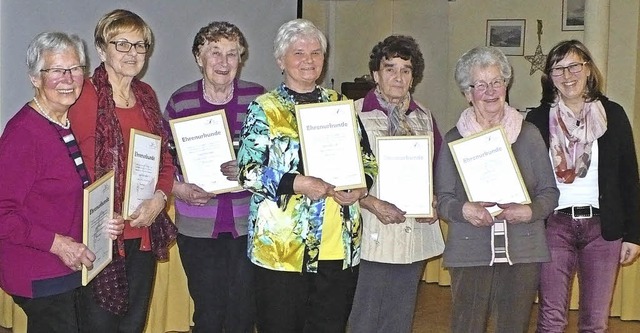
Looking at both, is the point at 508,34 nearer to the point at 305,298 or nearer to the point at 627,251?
the point at 627,251

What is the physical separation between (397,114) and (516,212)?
66 cm

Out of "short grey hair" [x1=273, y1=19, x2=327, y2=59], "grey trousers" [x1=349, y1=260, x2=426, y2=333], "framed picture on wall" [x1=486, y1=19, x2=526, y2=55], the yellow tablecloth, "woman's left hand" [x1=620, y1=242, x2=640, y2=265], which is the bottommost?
the yellow tablecloth

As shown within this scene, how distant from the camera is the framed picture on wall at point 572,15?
29.1ft

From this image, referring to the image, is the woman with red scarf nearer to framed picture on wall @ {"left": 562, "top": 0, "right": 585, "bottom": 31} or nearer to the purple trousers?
the purple trousers

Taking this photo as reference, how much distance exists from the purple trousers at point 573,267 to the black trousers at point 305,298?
879 millimetres

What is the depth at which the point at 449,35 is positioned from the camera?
31.8 feet

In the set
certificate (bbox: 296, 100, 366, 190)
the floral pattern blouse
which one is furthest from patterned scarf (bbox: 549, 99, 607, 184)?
the floral pattern blouse

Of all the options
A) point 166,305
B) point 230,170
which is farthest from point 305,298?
point 166,305

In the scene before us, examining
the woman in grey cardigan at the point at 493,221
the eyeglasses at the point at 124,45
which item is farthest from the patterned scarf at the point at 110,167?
the woman in grey cardigan at the point at 493,221

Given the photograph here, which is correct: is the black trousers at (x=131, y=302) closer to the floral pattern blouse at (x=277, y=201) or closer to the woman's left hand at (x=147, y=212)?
the woman's left hand at (x=147, y=212)

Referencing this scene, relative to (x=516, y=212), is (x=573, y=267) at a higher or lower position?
lower

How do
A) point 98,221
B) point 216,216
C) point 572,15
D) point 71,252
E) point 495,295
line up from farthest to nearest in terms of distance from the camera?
point 572,15, point 216,216, point 495,295, point 98,221, point 71,252

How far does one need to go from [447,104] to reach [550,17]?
1578 mm

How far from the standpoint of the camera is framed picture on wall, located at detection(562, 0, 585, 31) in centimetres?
886
